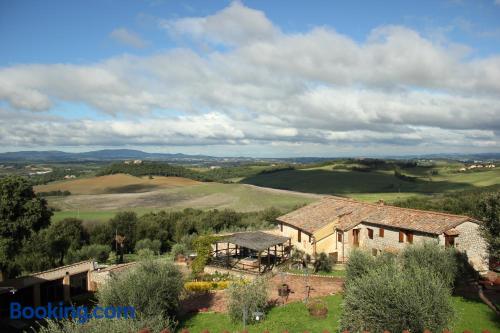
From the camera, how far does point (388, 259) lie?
21.2 m

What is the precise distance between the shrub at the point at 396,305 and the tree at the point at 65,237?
36.8 metres

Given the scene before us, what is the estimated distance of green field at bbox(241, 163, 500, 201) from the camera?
9206 cm

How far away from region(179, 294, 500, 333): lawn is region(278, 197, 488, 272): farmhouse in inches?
305

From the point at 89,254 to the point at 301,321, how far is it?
29011 millimetres

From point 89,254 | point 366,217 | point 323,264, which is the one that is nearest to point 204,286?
point 323,264

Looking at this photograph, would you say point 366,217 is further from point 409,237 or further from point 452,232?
point 452,232

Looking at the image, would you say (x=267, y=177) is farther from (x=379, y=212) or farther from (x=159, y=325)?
(x=159, y=325)

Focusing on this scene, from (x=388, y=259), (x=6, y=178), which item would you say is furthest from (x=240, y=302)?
(x=6, y=178)

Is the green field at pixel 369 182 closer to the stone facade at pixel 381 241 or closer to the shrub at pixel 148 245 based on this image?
the stone facade at pixel 381 241

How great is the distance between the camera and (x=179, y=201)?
83.1 metres

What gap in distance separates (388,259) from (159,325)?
13.0 m

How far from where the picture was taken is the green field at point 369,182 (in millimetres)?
92062

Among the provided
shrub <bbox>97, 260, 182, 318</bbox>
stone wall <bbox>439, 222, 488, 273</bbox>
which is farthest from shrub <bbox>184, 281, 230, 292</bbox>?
stone wall <bbox>439, 222, 488, 273</bbox>

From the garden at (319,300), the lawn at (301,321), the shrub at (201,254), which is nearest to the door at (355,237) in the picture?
the garden at (319,300)
